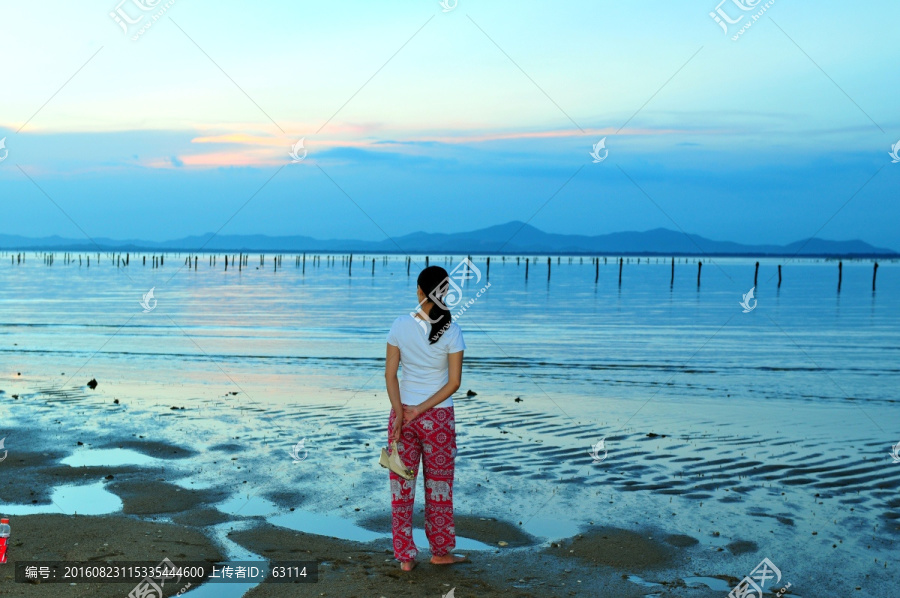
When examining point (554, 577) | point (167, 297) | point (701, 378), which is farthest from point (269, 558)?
point (167, 297)

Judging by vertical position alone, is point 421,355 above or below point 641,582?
above

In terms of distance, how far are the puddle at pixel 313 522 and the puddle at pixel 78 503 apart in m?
1.06

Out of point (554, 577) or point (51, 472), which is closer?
point (554, 577)

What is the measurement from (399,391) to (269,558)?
65.8 inches

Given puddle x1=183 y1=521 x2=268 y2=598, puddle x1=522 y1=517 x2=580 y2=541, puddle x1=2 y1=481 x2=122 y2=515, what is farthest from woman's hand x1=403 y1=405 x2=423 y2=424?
puddle x1=2 y1=481 x2=122 y2=515

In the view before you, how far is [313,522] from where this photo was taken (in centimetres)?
738

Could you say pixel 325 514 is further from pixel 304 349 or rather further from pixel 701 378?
pixel 304 349

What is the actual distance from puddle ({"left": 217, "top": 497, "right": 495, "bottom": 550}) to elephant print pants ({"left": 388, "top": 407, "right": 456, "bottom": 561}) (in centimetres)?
79

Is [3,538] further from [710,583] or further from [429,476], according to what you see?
[710,583]

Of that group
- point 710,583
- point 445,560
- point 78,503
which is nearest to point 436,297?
point 445,560

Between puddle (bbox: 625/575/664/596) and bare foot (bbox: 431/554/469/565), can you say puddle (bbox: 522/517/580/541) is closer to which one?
puddle (bbox: 625/575/664/596)

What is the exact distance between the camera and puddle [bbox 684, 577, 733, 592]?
586cm

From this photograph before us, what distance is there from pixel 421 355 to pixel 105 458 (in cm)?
558

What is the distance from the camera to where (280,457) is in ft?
32.3
